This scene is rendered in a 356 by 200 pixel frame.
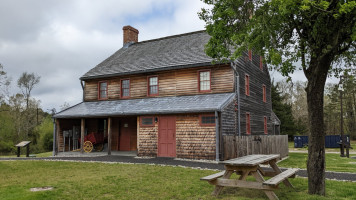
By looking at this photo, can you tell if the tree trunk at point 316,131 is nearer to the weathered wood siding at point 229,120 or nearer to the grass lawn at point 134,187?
the grass lawn at point 134,187

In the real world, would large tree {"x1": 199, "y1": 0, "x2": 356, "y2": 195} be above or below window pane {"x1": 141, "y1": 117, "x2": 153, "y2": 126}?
above

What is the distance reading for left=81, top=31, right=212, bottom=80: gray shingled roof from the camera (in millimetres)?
18408

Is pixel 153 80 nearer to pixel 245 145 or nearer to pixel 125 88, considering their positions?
pixel 125 88

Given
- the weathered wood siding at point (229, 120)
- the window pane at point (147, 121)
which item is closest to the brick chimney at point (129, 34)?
the window pane at point (147, 121)

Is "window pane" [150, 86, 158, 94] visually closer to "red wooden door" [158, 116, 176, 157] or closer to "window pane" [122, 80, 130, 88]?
"window pane" [122, 80, 130, 88]

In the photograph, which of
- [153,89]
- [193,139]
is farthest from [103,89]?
[193,139]

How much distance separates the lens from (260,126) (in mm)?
21609

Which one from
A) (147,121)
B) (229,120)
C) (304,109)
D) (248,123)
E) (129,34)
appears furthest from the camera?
(304,109)

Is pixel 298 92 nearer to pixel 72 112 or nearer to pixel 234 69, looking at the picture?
pixel 234 69

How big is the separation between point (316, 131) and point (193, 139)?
9.10m

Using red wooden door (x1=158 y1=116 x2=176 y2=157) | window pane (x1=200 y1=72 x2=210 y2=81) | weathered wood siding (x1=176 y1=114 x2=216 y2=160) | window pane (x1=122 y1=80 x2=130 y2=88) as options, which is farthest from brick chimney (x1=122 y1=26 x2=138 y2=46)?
weathered wood siding (x1=176 y1=114 x2=216 y2=160)

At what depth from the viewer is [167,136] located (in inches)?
648

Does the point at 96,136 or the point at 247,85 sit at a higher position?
the point at 247,85

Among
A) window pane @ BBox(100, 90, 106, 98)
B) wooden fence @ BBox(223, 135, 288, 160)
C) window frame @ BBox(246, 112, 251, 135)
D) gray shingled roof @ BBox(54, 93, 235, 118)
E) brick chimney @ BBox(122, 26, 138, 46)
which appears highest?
brick chimney @ BBox(122, 26, 138, 46)
